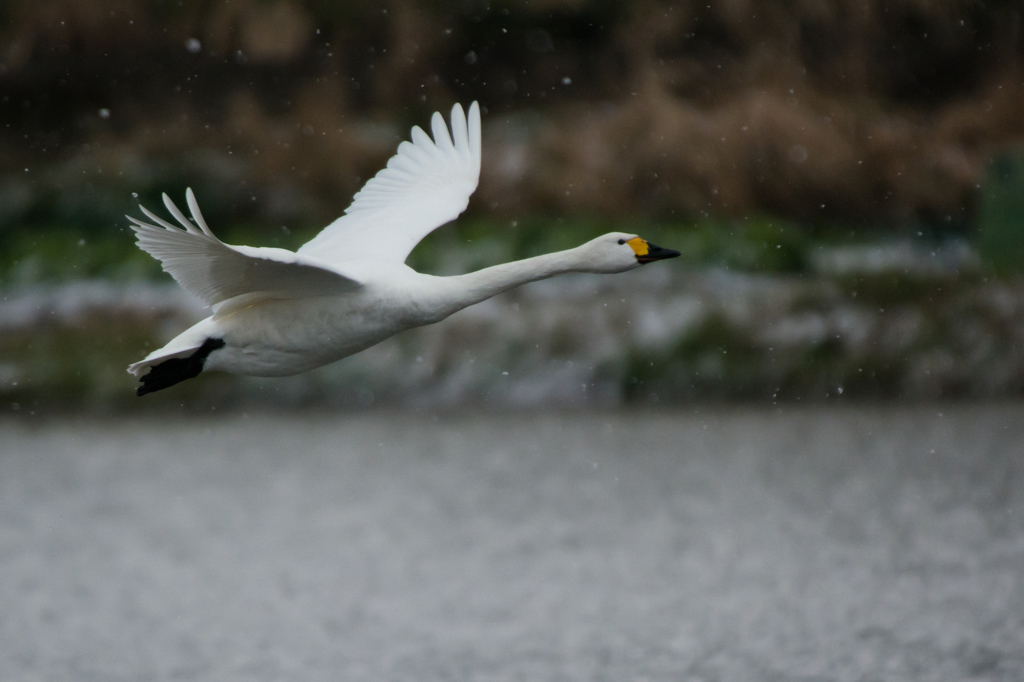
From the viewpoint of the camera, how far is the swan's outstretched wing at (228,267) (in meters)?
5.17

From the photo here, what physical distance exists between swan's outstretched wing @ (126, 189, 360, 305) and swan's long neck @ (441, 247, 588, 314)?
384 mm

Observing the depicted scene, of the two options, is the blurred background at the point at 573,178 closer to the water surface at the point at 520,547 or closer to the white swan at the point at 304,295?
the water surface at the point at 520,547

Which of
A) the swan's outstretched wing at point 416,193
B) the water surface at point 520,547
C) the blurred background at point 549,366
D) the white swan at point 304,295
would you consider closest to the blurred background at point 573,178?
the blurred background at point 549,366

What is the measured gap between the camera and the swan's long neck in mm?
5578

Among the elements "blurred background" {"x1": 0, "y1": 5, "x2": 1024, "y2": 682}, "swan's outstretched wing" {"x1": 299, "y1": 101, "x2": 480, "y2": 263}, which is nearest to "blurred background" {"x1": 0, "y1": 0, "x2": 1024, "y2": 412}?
"blurred background" {"x1": 0, "y1": 5, "x2": 1024, "y2": 682}

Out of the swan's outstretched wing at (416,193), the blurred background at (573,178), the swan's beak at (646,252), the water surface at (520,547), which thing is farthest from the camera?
the blurred background at (573,178)

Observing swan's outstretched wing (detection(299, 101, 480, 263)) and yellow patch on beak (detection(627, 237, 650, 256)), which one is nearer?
yellow patch on beak (detection(627, 237, 650, 256))

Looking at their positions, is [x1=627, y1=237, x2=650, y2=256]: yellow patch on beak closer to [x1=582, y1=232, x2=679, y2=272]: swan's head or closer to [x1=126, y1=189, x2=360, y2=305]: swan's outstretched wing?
[x1=582, y1=232, x2=679, y2=272]: swan's head

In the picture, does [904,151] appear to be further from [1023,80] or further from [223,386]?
[223,386]

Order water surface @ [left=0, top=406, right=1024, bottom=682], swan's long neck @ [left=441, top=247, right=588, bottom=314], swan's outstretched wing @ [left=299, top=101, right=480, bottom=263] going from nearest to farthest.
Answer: swan's long neck @ [left=441, top=247, right=588, bottom=314] → swan's outstretched wing @ [left=299, top=101, right=480, bottom=263] → water surface @ [left=0, top=406, right=1024, bottom=682]

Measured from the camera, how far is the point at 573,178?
18.5 m

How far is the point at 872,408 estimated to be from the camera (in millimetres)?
14477

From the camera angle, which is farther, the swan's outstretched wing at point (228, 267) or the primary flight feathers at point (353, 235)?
the primary flight feathers at point (353, 235)

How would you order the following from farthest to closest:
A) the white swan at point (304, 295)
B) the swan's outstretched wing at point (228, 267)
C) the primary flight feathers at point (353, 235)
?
the white swan at point (304, 295)
the primary flight feathers at point (353, 235)
the swan's outstretched wing at point (228, 267)
